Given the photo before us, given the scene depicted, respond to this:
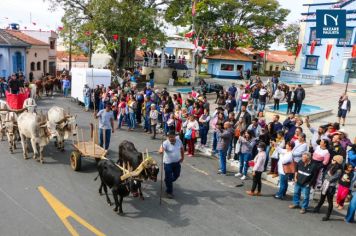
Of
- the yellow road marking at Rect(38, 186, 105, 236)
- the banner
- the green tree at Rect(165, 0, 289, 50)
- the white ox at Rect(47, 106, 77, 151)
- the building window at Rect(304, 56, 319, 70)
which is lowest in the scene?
the yellow road marking at Rect(38, 186, 105, 236)

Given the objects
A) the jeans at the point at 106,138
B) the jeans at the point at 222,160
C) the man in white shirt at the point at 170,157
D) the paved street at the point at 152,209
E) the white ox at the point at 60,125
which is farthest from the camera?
the jeans at the point at 106,138

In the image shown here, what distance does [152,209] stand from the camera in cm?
843

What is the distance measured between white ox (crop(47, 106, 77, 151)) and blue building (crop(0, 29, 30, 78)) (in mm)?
21479

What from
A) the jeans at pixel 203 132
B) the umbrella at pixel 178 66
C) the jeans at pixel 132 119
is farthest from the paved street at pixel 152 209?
the umbrella at pixel 178 66

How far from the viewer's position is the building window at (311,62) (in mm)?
40562

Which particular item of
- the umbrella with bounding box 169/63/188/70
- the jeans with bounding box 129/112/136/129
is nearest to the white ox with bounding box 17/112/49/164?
the jeans with bounding box 129/112/136/129

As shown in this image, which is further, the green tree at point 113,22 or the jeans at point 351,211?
the green tree at point 113,22

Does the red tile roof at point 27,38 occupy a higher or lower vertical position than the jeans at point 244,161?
higher

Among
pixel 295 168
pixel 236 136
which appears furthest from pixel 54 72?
pixel 295 168

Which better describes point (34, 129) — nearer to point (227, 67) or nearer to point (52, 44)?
point (52, 44)

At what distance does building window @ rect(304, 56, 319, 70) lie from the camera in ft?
133

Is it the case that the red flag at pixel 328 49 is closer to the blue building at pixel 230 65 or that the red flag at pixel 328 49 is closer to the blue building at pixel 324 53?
the blue building at pixel 324 53

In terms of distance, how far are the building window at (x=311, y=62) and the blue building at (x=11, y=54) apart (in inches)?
1234

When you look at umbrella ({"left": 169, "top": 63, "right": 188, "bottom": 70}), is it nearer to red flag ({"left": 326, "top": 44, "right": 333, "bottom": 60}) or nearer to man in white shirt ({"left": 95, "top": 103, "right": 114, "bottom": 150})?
red flag ({"left": 326, "top": 44, "right": 333, "bottom": 60})
